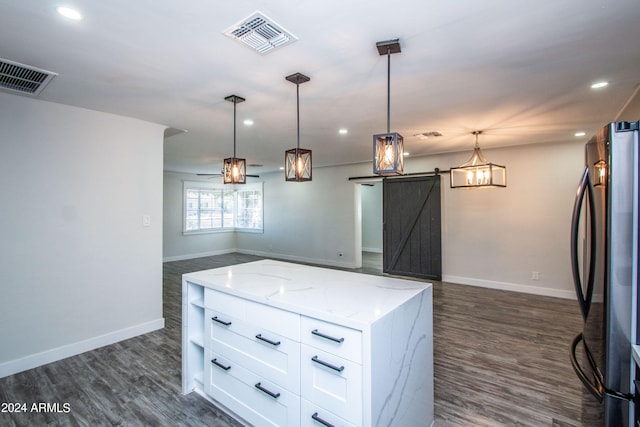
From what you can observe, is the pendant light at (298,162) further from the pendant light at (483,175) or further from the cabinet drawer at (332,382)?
the pendant light at (483,175)

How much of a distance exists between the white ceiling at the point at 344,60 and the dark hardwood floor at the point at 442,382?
2.41 metres

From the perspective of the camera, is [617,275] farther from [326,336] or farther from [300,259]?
[300,259]

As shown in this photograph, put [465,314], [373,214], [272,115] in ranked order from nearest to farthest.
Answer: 1. [272,115]
2. [465,314]
3. [373,214]

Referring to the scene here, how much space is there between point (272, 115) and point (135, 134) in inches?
61.1

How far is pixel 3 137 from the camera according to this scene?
263 cm

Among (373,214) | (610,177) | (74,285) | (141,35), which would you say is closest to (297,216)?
(373,214)

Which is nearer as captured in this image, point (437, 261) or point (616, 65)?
point (616, 65)

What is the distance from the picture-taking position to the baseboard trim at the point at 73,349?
8.71ft

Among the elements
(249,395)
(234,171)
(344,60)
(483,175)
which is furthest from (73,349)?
(483,175)

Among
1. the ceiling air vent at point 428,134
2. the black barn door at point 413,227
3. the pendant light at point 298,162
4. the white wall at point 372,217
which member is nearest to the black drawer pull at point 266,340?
the pendant light at point 298,162

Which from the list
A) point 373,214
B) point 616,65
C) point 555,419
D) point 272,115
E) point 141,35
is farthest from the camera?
point 373,214

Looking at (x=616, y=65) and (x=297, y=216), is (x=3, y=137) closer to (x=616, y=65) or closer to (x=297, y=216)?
(x=616, y=65)

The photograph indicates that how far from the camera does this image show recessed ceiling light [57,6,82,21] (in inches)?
61.1

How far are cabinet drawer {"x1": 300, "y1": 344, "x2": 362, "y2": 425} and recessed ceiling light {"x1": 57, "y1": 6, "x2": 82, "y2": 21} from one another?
209cm
